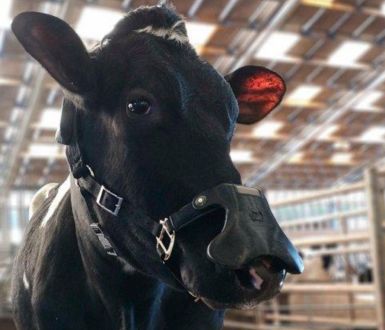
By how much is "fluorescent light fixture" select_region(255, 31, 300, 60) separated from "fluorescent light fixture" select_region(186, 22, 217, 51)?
0.90 metres

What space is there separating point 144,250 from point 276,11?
6425 mm

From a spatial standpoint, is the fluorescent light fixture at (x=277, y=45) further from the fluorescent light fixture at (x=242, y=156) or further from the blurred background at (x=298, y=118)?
the fluorescent light fixture at (x=242, y=156)

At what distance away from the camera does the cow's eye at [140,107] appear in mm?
1073

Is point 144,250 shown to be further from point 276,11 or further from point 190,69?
point 276,11

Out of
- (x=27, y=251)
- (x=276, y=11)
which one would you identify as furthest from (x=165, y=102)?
(x=276, y=11)

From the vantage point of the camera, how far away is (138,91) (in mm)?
1088

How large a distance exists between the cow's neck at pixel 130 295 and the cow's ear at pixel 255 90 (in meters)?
0.52

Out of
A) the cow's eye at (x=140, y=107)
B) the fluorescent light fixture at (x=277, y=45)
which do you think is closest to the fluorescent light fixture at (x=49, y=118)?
the fluorescent light fixture at (x=277, y=45)

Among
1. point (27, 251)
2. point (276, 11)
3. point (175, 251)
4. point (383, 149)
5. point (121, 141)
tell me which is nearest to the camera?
point (175, 251)

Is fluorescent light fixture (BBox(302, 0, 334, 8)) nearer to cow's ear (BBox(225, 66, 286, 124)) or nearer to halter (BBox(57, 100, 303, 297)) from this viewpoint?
cow's ear (BBox(225, 66, 286, 124))

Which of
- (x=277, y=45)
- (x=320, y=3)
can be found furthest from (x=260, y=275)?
(x=277, y=45)

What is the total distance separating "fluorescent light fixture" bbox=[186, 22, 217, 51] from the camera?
702 cm

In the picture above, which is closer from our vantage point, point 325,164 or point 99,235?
point 99,235

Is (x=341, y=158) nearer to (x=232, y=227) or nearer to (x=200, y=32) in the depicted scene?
(x=200, y=32)
